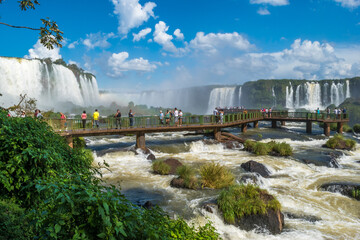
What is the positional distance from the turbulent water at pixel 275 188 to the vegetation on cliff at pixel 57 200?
133 centimetres

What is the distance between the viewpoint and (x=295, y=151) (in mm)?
20109

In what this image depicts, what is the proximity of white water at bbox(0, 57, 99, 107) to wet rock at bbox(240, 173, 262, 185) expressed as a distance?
35948 millimetres

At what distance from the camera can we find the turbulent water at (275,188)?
8.20m

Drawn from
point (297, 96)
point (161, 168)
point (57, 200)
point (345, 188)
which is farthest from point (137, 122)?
point (297, 96)

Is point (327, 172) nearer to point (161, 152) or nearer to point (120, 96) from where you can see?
point (161, 152)

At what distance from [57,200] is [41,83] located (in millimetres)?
58940

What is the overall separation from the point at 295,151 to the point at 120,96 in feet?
272

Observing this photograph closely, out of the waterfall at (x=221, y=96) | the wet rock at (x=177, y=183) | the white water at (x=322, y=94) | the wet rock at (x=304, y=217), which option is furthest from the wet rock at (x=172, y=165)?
the white water at (x=322, y=94)

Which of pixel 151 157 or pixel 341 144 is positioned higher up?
pixel 341 144

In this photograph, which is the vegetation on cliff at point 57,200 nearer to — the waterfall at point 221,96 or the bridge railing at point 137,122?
the bridge railing at point 137,122

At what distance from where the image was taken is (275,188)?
11.8 m

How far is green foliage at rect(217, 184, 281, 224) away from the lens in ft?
26.4

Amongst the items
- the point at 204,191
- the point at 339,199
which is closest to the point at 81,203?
the point at 204,191

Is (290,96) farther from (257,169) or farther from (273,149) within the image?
(257,169)
